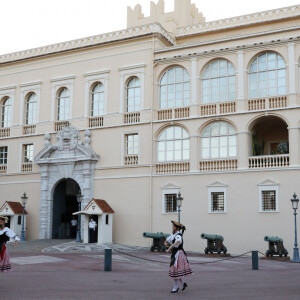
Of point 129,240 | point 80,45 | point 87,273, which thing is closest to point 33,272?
point 87,273

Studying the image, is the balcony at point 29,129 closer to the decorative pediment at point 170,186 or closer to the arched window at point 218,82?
the decorative pediment at point 170,186

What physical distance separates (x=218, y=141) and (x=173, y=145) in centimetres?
292

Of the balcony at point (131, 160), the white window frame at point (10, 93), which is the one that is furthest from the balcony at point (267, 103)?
the white window frame at point (10, 93)

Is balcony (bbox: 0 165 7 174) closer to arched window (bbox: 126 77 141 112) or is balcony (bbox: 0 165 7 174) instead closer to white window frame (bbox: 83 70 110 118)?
white window frame (bbox: 83 70 110 118)

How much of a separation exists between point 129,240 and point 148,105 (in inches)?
336

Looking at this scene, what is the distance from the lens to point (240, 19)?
3381 centimetres

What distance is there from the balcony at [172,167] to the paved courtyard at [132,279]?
673 cm

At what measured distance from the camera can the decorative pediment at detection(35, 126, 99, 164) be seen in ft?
→ 112

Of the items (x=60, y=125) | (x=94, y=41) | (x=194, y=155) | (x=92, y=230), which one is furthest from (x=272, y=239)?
(x=94, y=41)

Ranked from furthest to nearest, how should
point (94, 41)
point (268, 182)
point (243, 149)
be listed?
point (94, 41) → point (243, 149) → point (268, 182)

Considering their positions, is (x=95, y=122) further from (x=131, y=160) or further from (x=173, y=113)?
(x=173, y=113)

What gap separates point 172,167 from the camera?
32.0 meters

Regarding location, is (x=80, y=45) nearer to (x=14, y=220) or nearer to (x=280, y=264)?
(x=14, y=220)

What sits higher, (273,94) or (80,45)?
(80,45)
